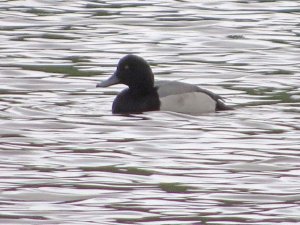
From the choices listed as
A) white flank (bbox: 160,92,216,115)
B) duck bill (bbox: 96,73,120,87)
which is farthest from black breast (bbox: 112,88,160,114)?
duck bill (bbox: 96,73,120,87)

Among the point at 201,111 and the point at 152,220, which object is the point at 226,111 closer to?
the point at 201,111

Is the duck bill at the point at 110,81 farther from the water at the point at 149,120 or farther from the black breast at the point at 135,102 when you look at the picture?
the black breast at the point at 135,102

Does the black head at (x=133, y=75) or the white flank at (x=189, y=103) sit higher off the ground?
the black head at (x=133, y=75)

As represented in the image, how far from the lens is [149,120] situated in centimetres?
1477

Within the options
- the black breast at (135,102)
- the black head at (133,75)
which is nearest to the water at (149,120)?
the black breast at (135,102)

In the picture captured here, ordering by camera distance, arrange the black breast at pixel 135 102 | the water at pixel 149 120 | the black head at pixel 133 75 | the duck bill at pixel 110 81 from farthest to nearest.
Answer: the duck bill at pixel 110 81 < the black head at pixel 133 75 < the black breast at pixel 135 102 < the water at pixel 149 120

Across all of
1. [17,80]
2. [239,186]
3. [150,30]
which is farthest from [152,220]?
[150,30]

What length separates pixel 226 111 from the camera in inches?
603

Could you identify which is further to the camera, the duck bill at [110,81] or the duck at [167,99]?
the duck bill at [110,81]

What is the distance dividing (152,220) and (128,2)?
15.0m

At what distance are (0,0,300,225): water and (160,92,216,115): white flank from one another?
Result: 25 cm

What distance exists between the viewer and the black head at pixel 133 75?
15.9m

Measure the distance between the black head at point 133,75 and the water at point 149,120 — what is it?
340 mm

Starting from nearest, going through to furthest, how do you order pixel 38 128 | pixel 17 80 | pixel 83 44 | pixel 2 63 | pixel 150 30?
pixel 38 128
pixel 17 80
pixel 2 63
pixel 83 44
pixel 150 30
